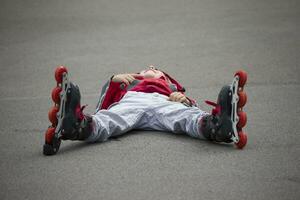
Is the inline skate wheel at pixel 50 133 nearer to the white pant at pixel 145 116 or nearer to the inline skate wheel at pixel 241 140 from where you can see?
the white pant at pixel 145 116

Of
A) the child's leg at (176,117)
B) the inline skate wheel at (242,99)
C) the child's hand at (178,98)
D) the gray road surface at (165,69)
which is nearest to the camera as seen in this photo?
the gray road surface at (165,69)

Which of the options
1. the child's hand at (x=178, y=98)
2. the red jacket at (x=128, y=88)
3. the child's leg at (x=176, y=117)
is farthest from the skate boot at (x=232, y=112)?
the red jacket at (x=128, y=88)

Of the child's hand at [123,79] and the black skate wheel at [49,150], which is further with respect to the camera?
the child's hand at [123,79]

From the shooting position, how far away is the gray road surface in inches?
76.3

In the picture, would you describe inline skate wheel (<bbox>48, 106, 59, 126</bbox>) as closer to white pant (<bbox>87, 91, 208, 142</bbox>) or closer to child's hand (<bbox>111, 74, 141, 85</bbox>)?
white pant (<bbox>87, 91, 208, 142</bbox>)

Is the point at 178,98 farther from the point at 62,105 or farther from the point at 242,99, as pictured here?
the point at 62,105

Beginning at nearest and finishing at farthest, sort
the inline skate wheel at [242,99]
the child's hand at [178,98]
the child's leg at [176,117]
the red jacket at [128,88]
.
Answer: the inline skate wheel at [242,99]
the child's leg at [176,117]
the child's hand at [178,98]
the red jacket at [128,88]

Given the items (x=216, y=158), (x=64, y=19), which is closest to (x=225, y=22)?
(x=64, y=19)

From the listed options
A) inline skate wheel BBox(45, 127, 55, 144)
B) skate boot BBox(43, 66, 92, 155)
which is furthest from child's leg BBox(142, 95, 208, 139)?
inline skate wheel BBox(45, 127, 55, 144)

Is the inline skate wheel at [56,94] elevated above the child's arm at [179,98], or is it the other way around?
the inline skate wheel at [56,94]

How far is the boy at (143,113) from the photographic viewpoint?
215 cm

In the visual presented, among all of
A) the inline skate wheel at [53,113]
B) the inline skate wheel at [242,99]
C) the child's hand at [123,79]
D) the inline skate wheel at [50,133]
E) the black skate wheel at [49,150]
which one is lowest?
A: the black skate wheel at [49,150]

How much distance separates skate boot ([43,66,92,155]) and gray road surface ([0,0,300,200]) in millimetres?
110

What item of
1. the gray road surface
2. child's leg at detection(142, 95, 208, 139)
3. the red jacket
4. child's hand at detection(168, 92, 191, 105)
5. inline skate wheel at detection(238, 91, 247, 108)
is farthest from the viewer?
the red jacket
